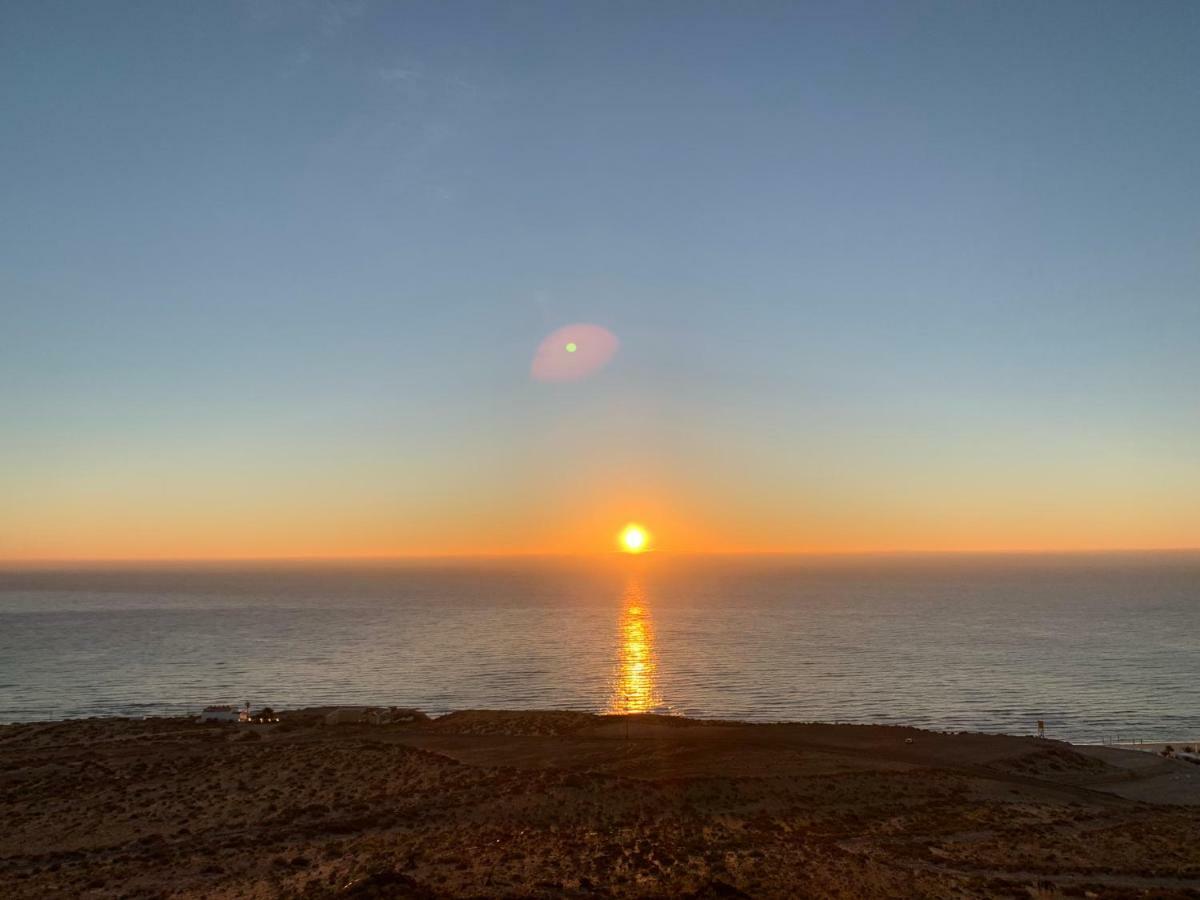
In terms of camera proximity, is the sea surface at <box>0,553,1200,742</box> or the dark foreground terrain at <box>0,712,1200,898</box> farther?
the sea surface at <box>0,553,1200,742</box>

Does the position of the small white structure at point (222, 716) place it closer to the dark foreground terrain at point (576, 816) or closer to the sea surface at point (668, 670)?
the dark foreground terrain at point (576, 816)

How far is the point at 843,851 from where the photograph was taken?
30531mm

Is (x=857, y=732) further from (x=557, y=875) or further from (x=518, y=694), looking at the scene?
(x=518, y=694)

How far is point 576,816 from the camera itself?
34438 mm

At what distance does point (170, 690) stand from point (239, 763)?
6159 centimetres

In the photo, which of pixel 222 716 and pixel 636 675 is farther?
pixel 636 675

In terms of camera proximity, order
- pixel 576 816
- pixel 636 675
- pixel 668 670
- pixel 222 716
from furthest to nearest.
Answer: pixel 668 670 < pixel 636 675 < pixel 222 716 < pixel 576 816

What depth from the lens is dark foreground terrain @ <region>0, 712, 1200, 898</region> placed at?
27266 mm

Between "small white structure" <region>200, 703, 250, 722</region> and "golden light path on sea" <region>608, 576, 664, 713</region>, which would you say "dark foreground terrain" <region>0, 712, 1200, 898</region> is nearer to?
"small white structure" <region>200, 703, 250, 722</region>

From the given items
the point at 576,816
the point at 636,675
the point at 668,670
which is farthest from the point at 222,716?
the point at 668,670

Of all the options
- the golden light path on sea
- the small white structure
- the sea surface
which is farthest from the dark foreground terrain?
the golden light path on sea

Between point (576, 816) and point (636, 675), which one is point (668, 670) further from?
point (576, 816)

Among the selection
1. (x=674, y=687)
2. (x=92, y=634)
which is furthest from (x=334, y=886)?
(x=92, y=634)

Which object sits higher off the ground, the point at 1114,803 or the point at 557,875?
the point at 557,875
